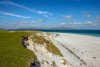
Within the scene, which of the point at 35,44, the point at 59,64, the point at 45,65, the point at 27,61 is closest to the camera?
the point at 27,61

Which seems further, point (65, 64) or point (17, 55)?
point (65, 64)

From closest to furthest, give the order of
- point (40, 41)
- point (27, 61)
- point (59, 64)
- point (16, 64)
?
1. point (16, 64)
2. point (27, 61)
3. point (59, 64)
4. point (40, 41)

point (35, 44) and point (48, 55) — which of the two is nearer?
point (48, 55)

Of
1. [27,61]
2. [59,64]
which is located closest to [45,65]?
[59,64]

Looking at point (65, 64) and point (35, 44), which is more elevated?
point (35, 44)

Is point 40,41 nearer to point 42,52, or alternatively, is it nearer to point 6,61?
point 42,52

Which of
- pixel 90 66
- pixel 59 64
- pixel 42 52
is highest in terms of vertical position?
pixel 42 52

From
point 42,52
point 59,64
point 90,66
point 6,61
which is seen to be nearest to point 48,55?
point 42,52

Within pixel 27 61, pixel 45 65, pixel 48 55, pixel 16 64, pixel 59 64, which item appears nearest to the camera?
pixel 16 64

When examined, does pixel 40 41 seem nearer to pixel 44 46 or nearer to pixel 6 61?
pixel 44 46
